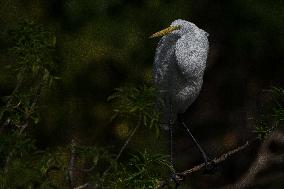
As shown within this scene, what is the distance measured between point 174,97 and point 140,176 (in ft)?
1.76

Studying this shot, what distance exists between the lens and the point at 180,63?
188cm

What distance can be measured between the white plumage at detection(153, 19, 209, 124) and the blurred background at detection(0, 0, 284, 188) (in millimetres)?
770

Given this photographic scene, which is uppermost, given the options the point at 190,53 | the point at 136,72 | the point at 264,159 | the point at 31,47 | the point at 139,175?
the point at 31,47

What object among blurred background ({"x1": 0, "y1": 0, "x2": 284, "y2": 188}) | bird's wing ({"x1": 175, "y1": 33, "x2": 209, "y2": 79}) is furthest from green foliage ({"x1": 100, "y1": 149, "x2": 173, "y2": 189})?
blurred background ({"x1": 0, "y1": 0, "x2": 284, "y2": 188})

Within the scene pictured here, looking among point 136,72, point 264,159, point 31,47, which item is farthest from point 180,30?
point 136,72

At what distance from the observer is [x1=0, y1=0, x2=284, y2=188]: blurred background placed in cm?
286

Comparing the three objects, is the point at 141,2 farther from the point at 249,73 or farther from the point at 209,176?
the point at 209,176

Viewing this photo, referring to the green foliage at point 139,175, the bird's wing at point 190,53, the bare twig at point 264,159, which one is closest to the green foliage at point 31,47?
the green foliage at point 139,175

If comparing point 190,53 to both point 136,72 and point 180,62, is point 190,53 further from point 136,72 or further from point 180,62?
point 136,72

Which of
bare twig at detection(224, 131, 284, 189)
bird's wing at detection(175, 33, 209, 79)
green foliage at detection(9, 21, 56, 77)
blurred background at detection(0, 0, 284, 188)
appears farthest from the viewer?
blurred background at detection(0, 0, 284, 188)

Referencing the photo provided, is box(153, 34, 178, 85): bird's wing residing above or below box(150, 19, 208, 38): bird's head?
below

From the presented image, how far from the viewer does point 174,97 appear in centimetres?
204

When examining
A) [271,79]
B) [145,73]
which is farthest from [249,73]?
[145,73]

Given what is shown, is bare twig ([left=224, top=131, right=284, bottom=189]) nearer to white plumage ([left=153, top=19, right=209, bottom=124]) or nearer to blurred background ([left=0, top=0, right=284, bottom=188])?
blurred background ([left=0, top=0, right=284, bottom=188])
